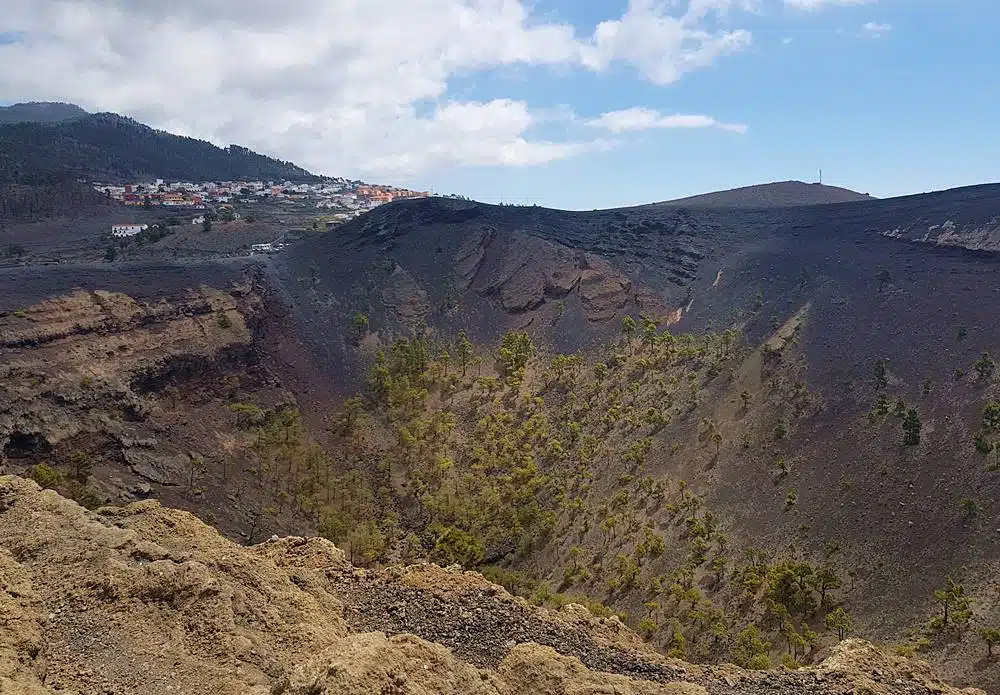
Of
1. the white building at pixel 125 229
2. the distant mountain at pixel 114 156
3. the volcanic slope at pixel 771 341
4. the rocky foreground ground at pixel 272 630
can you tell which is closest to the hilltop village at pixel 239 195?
the distant mountain at pixel 114 156

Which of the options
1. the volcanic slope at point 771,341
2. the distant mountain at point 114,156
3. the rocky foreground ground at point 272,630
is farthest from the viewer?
the distant mountain at point 114,156

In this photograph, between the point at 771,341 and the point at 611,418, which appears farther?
the point at 771,341

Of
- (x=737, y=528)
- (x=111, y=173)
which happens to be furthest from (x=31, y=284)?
(x=111, y=173)

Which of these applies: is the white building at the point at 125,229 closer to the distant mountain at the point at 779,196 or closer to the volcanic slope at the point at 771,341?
the volcanic slope at the point at 771,341

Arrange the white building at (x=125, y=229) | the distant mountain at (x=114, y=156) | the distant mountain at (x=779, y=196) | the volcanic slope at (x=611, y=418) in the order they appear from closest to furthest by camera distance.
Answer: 1. the volcanic slope at (x=611, y=418)
2. the white building at (x=125, y=229)
3. the distant mountain at (x=779, y=196)
4. the distant mountain at (x=114, y=156)

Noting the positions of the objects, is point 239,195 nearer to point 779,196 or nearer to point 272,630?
point 779,196

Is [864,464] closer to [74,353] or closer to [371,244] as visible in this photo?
[74,353]

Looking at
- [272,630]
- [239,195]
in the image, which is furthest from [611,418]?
[239,195]
